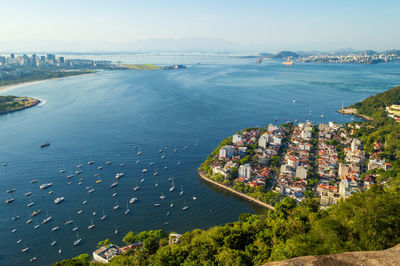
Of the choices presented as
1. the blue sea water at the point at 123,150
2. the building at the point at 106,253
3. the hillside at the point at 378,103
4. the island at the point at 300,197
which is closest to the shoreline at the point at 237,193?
the island at the point at 300,197

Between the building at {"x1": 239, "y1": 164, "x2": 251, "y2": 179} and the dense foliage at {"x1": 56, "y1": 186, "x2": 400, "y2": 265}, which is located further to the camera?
the building at {"x1": 239, "y1": 164, "x2": 251, "y2": 179}

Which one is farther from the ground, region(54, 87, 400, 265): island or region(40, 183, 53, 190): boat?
region(54, 87, 400, 265): island

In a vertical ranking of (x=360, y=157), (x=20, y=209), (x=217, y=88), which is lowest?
(x=20, y=209)

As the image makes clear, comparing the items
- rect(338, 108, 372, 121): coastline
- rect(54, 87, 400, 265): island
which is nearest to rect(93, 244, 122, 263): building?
rect(54, 87, 400, 265): island

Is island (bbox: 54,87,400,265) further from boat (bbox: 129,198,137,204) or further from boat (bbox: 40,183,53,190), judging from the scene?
boat (bbox: 40,183,53,190)

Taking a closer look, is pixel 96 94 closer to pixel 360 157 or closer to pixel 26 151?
pixel 26 151

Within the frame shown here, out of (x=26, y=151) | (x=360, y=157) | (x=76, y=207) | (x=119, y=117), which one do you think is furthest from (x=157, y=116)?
(x=360, y=157)
